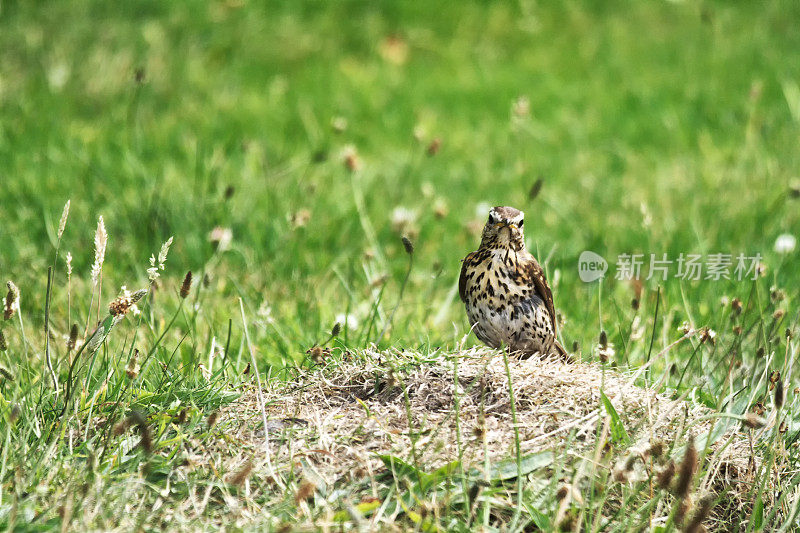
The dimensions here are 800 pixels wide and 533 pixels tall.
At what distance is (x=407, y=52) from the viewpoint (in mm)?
10242

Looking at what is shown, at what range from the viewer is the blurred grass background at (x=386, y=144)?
17.1ft

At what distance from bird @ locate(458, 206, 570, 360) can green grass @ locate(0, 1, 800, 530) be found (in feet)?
0.86

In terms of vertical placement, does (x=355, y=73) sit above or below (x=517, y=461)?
above

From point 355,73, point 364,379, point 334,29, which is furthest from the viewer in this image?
point 334,29

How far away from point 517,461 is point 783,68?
8.12 meters

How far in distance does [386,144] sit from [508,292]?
14.1ft

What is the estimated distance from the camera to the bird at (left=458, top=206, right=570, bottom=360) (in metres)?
3.73

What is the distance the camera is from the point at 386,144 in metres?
7.84

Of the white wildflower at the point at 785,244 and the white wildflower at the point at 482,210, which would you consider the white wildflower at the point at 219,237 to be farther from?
the white wildflower at the point at 785,244

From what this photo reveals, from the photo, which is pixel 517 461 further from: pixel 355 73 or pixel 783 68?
pixel 783 68

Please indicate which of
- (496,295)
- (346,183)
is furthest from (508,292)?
(346,183)

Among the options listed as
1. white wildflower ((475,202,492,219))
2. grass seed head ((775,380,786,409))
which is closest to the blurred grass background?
white wildflower ((475,202,492,219))

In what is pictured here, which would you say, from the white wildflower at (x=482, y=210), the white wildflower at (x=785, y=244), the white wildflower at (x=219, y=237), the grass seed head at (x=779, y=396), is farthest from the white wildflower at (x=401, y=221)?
the grass seed head at (x=779, y=396)

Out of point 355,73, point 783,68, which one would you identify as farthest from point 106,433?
point 783,68
